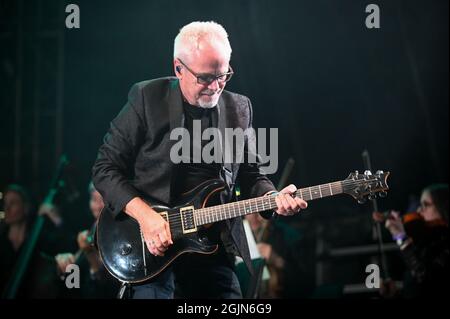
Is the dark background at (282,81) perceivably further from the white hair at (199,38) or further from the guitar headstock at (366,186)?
the guitar headstock at (366,186)

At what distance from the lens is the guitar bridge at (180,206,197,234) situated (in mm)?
2730

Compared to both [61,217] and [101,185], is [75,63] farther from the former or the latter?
[101,185]

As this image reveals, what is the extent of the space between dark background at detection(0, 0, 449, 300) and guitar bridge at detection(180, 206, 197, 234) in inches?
55.7

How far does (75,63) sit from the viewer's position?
4.42m

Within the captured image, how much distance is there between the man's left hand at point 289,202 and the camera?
8.73 feet

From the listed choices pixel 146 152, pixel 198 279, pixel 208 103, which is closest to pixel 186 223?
pixel 198 279

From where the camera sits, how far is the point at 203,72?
2795 mm

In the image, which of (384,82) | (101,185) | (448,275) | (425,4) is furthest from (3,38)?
(448,275)

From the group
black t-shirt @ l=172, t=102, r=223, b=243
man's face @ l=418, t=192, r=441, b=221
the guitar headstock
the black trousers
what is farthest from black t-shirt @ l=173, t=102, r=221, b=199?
man's face @ l=418, t=192, r=441, b=221

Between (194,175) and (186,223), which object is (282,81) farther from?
(186,223)

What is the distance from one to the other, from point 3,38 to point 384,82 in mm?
3548

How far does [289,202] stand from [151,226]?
70cm

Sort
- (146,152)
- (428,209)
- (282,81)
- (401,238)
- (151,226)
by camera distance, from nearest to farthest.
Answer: (151,226), (146,152), (401,238), (428,209), (282,81)

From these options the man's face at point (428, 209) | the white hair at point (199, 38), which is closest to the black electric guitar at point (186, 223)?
the white hair at point (199, 38)
